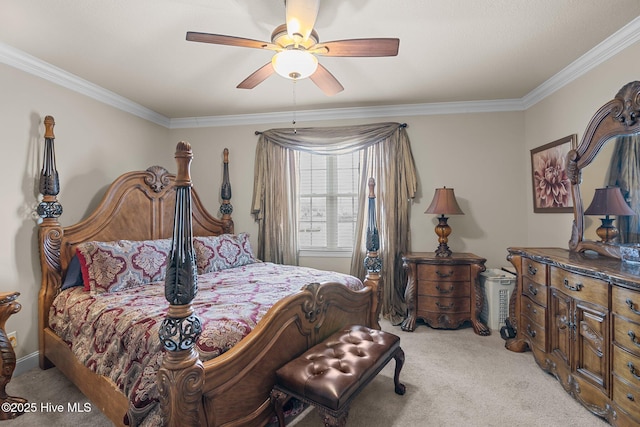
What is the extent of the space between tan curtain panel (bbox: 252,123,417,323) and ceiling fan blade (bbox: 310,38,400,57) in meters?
1.86

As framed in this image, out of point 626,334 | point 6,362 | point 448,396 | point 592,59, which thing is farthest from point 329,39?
point 6,362

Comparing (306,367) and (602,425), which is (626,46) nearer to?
(602,425)

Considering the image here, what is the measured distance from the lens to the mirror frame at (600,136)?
77.9 inches

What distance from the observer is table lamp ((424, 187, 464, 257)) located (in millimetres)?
3205

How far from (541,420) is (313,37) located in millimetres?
2691

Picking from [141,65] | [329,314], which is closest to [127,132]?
[141,65]

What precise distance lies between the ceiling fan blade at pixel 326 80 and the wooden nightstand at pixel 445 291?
6.26 ft

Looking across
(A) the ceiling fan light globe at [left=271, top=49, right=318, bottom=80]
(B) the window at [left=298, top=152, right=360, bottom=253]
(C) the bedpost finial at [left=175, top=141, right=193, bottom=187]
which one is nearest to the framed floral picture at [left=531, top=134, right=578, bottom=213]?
(B) the window at [left=298, top=152, right=360, bottom=253]

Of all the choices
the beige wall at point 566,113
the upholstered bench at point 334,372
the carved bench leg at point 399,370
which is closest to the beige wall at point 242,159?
the beige wall at point 566,113

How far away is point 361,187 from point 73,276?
2.97 m

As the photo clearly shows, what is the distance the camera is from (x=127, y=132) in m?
3.47

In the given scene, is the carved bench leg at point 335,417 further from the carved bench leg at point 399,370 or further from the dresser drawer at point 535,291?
the dresser drawer at point 535,291

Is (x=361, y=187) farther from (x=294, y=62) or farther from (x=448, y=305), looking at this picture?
(x=294, y=62)

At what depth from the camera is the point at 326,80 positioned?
222cm
